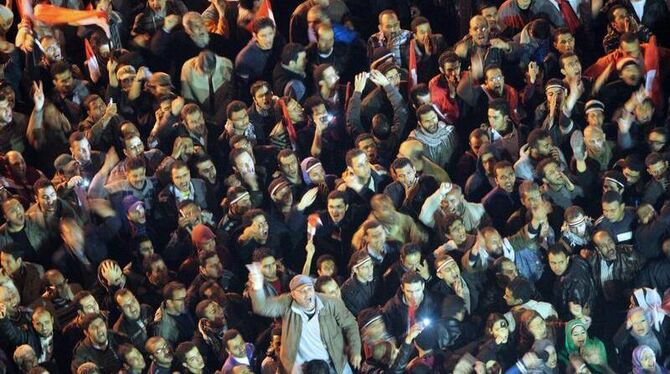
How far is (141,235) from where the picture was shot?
1356 centimetres

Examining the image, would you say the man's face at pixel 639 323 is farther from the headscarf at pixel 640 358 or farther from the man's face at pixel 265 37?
the man's face at pixel 265 37

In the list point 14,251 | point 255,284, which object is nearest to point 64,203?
point 14,251

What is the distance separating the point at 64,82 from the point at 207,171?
4.17 ft

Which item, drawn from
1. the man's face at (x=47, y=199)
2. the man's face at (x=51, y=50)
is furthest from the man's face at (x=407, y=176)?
the man's face at (x=51, y=50)

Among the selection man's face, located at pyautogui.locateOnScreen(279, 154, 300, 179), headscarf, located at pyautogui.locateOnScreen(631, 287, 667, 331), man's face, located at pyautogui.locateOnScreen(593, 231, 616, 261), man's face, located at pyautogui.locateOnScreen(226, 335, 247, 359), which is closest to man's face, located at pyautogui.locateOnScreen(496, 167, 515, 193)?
man's face, located at pyautogui.locateOnScreen(593, 231, 616, 261)

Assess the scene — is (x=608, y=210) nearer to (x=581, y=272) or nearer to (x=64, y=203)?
(x=581, y=272)

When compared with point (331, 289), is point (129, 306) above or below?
below

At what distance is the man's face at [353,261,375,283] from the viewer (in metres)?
13.1

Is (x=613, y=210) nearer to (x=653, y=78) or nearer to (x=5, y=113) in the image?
(x=653, y=78)

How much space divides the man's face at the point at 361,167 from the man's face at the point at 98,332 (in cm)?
187

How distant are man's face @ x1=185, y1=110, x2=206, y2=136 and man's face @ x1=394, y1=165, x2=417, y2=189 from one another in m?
1.35

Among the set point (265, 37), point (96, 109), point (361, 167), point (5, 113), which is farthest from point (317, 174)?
point (5, 113)

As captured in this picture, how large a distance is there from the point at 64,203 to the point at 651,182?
3.74 metres

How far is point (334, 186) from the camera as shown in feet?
44.8
